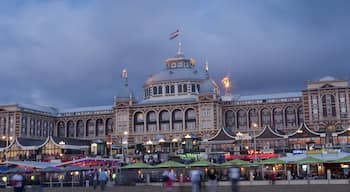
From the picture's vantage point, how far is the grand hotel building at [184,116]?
137 metres

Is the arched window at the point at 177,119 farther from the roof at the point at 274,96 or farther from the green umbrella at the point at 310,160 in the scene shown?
the green umbrella at the point at 310,160

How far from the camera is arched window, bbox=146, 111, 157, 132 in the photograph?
15638cm

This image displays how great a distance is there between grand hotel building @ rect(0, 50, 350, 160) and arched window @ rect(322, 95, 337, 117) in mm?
51

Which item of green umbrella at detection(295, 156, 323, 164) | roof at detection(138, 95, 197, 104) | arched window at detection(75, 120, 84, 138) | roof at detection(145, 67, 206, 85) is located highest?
roof at detection(145, 67, 206, 85)

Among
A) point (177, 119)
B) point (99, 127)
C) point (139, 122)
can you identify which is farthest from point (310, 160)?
point (99, 127)

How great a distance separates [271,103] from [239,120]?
10.7 meters

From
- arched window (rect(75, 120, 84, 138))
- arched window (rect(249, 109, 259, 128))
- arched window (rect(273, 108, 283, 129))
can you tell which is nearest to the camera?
arched window (rect(273, 108, 283, 129))

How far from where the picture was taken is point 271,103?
504ft

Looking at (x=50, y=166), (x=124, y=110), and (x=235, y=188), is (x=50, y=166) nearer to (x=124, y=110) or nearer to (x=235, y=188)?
(x=235, y=188)

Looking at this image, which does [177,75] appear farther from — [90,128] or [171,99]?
[90,128]

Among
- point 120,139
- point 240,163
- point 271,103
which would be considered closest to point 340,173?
point 240,163

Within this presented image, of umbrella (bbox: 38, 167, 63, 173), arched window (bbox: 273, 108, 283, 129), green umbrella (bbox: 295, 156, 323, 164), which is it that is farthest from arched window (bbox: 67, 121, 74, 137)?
green umbrella (bbox: 295, 156, 323, 164)

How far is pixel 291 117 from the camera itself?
151 meters

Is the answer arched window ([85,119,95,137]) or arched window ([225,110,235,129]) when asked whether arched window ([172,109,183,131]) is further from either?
arched window ([85,119,95,137])
